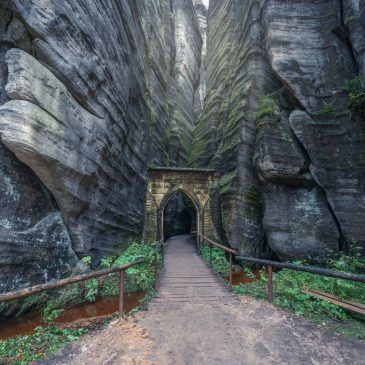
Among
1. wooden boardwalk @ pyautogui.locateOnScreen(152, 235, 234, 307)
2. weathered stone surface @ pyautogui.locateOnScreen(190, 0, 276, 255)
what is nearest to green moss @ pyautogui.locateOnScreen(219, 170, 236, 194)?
weathered stone surface @ pyautogui.locateOnScreen(190, 0, 276, 255)

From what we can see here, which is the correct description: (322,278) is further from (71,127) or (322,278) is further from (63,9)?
(63,9)

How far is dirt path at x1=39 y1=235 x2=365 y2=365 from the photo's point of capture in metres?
2.67

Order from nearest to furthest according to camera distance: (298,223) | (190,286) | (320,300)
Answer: (320,300) → (190,286) → (298,223)

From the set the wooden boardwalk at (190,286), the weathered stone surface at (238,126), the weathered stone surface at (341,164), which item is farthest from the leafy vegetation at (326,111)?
the wooden boardwalk at (190,286)

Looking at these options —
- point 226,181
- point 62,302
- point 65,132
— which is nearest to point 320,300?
point 62,302

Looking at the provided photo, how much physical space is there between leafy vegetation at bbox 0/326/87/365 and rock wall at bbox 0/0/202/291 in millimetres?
1352

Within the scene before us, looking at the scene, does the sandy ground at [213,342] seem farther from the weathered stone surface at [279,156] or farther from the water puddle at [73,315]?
the weathered stone surface at [279,156]

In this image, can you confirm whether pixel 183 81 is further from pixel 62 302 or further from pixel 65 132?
pixel 62 302

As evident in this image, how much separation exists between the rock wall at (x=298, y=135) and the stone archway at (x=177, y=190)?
51.5 inches

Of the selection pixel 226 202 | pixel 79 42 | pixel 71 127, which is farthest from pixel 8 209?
pixel 226 202

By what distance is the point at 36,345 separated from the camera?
3.00 metres

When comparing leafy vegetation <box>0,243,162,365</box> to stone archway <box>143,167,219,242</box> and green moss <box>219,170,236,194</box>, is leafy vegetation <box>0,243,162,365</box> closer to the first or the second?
stone archway <box>143,167,219,242</box>

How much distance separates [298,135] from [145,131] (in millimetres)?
7073

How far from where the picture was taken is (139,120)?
36.2ft
